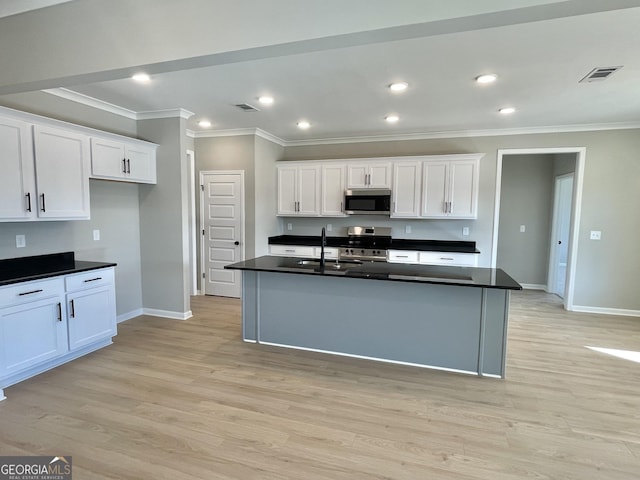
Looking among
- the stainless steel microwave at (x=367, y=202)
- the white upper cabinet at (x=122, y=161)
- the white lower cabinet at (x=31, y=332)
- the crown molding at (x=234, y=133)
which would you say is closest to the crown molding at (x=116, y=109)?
the white upper cabinet at (x=122, y=161)

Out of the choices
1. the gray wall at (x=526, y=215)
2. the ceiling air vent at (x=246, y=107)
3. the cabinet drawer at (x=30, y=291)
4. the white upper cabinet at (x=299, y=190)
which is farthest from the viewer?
the gray wall at (x=526, y=215)

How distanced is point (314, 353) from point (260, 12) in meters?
2.90

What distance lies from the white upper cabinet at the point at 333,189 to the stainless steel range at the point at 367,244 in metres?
0.50

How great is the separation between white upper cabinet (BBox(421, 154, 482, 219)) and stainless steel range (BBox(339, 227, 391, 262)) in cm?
88

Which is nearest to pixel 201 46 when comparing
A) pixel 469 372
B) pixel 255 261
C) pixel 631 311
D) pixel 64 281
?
pixel 255 261

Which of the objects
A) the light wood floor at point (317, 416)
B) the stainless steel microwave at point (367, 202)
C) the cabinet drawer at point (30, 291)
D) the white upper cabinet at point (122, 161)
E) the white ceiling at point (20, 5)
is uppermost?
the white ceiling at point (20, 5)

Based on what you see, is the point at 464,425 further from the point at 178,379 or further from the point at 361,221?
the point at 361,221

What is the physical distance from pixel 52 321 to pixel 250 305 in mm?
1761

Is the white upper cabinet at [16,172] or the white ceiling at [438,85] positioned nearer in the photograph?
the white ceiling at [438,85]

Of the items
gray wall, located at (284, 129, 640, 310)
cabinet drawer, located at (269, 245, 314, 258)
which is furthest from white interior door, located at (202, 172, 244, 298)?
gray wall, located at (284, 129, 640, 310)

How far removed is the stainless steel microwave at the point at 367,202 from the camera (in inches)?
211

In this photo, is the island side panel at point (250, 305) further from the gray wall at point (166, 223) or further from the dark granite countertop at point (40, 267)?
the dark granite countertop at point (40, 267)

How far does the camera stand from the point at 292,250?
559 centimetres

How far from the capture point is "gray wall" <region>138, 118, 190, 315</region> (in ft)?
14.2
